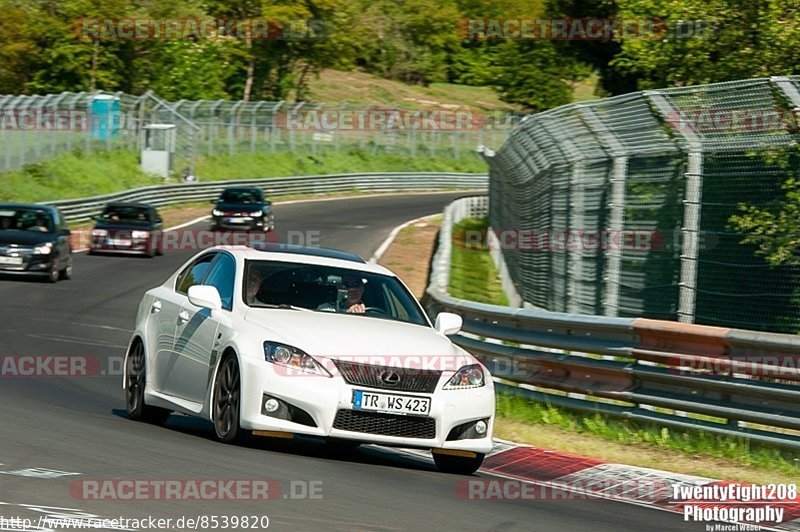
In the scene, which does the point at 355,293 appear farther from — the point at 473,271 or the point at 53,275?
the point at 53,275

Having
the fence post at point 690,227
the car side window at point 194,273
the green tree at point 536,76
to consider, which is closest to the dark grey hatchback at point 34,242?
the car side window at point 194,273

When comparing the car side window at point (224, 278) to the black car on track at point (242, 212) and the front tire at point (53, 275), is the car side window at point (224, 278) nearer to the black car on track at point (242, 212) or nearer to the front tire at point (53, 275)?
the front tire at point (53, 275)

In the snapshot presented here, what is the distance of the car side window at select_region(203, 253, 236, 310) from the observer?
409 inches

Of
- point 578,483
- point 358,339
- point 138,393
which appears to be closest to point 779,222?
point 578,483

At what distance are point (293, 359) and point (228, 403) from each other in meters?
0.68

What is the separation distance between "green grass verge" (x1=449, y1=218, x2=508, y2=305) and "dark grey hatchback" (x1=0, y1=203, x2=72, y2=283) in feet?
25.0

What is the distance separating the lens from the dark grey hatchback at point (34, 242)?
27.9 meters

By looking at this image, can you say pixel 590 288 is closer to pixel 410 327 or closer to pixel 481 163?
pixel 410 327

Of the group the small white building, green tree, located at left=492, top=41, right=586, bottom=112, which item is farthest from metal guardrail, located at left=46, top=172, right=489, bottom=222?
green tree, located at left=492, top=41, right=586, bottom=112

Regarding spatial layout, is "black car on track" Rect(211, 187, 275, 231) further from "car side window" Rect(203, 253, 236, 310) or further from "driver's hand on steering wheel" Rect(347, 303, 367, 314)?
"driver's hand on steering wheel" Rect(347, 303, 367, 314)

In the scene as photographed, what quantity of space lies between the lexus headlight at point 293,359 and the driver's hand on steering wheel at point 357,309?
1046mm

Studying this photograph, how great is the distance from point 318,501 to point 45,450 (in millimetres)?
Answer: 2262

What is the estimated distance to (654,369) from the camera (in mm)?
11406

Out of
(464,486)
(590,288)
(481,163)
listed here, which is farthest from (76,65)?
(464,486)
